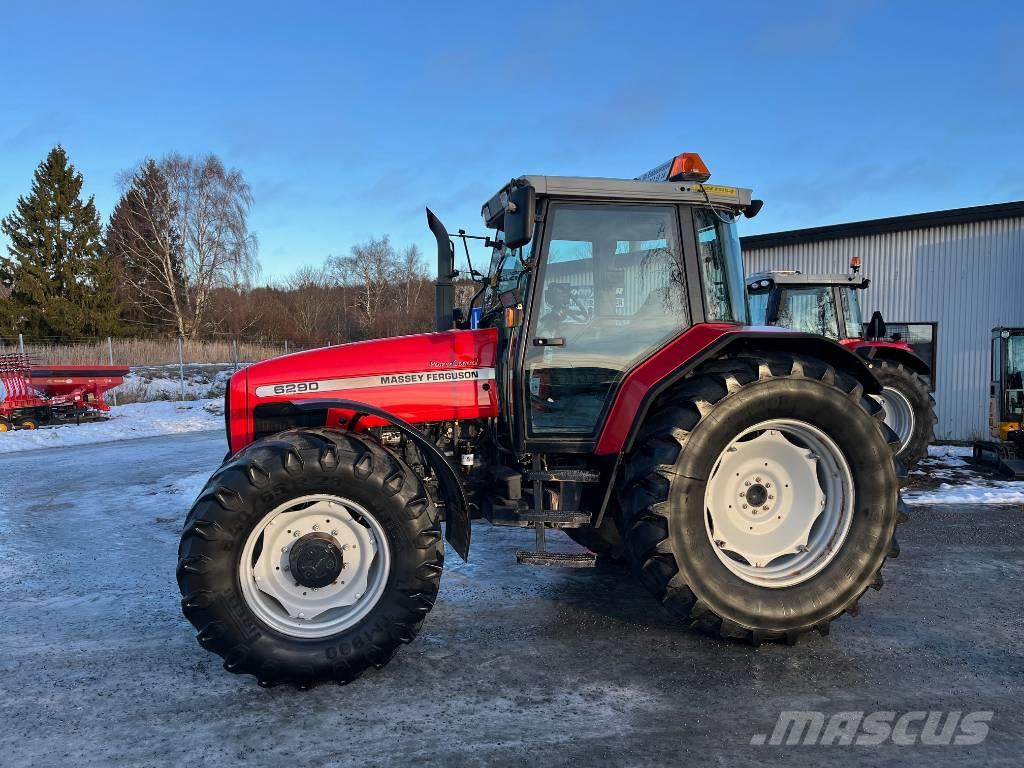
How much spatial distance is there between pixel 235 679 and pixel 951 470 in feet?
29.2

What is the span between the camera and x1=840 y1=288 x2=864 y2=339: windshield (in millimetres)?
9867

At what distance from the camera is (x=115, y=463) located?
9734 millimetres

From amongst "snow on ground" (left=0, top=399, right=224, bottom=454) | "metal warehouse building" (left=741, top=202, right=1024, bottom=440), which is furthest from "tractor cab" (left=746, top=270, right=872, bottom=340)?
"snow on ground" (left=0, top=399, right=224, bottom=454)

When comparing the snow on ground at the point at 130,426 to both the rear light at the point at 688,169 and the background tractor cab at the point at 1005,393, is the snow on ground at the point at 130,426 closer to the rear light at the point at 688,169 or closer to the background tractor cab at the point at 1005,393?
the rear light at the point at 688,169

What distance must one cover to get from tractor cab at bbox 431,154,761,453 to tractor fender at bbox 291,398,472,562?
449mm

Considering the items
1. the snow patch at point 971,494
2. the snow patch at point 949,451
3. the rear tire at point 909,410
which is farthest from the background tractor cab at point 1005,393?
the snow patch at point 971,494

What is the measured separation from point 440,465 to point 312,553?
70cm

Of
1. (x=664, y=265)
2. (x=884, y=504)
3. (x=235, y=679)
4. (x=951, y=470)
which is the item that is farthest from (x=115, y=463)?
(x=951, y=470)

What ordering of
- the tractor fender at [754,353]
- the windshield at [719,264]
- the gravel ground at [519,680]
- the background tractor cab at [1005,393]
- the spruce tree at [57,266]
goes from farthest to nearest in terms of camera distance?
the spruce tree at [57,266]
the background tractor cab at [1005,393]
the windshield at [719,264]
the tractor fender at [754,353]
the gravel ground at [519,680]

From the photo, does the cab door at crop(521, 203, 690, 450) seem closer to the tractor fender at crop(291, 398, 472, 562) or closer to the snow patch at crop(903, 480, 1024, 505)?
the tractor fender at crop(291, 398, 472, 562)

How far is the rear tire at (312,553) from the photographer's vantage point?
2.98 m

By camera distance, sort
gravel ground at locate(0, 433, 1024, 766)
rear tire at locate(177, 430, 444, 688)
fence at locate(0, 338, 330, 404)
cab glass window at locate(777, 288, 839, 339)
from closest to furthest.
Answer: gravel ground at locate(0, 433, 1024, 766) → rear tire at locate(177, 430, 444, 688) → cab glass window at locate(777, 288, 839, 339) → fence at locate(0, 338, 330, 404)

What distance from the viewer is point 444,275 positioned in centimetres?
419

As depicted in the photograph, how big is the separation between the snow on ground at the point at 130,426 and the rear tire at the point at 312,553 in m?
10.6
